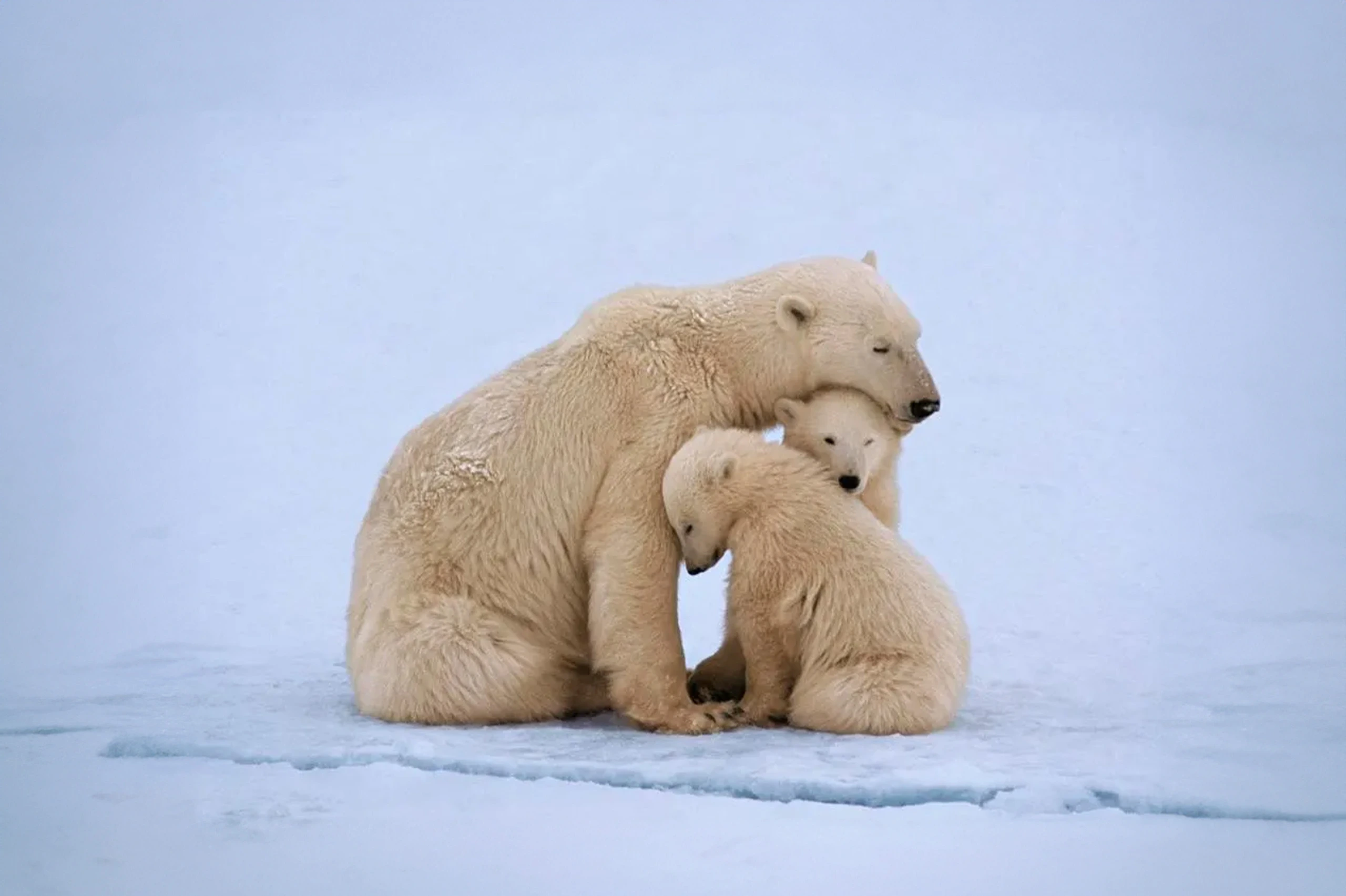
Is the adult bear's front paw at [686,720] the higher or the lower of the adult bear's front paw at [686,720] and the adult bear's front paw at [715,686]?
the lower

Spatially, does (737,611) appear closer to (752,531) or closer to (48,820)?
(752,531)

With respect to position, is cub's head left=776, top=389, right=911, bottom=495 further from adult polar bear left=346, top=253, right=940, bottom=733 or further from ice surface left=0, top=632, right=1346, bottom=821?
ice surface left=0, top=632, right=1346, bottom=821

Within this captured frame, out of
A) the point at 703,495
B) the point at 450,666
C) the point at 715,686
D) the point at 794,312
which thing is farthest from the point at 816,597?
the point at 450,666

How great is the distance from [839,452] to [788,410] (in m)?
0.29

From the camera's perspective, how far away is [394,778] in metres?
6.52

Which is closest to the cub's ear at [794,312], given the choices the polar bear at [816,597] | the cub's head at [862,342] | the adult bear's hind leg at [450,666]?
the cub's head at [862,342]

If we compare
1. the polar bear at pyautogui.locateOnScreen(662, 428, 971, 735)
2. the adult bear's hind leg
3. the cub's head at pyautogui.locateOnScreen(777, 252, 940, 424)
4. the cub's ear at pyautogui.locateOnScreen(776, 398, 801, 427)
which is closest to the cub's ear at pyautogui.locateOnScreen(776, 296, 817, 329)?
the cub's head at pyautogui.locateOnScreen(777, 252, 940, 424)

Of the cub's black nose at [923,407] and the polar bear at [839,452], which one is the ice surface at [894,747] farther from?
the cub's black nose at [923,407]

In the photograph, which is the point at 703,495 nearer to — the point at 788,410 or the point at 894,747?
the point at 788,410

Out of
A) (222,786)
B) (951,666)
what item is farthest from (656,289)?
(222,786)

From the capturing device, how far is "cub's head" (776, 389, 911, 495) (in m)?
7.30

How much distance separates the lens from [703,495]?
7086mm

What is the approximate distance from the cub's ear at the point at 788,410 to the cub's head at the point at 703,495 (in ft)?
0.96

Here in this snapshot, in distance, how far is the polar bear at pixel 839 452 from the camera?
7316 millimetres
